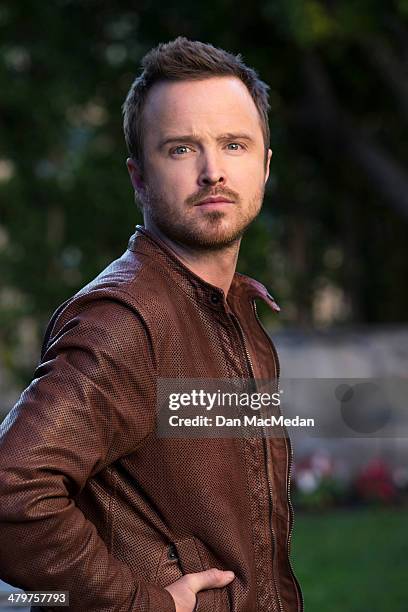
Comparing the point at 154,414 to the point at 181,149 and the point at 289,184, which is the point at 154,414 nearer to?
the point at 181,149

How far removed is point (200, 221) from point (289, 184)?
45.6ft

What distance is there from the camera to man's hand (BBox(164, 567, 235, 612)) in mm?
2174

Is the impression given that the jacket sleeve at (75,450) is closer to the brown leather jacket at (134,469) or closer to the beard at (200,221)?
the brown leather jacket at (134,469)

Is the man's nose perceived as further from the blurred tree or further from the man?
the blurred tree

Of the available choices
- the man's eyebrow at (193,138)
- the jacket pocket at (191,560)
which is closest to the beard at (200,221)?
the man's eyebrow at (193,138)

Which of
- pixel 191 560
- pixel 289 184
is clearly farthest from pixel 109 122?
pixel 191 560

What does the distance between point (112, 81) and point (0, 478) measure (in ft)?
38.3

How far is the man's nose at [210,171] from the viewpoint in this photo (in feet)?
7.82

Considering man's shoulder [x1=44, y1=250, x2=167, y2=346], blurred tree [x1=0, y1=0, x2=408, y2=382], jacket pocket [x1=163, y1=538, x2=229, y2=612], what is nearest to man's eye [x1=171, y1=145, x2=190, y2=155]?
man's shoulder [x1=44, y1=250, x2=167, y2=346]

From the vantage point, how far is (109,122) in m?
14.0

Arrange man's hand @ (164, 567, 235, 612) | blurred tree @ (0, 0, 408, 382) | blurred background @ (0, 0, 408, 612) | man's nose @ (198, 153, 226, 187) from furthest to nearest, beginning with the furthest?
blurred tree @ (0, 0, 408, 382) → blurred background @ (0, 0, 408, 612) → man's nose @ (198, 153, 226, 187) → man's hand @ (164, 567, 235, 612)

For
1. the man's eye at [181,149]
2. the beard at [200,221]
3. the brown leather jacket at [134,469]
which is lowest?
the brown leather jacket at [134,469]

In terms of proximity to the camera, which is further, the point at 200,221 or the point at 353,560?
the point at 353,560

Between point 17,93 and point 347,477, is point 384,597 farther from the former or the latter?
point 17,93
